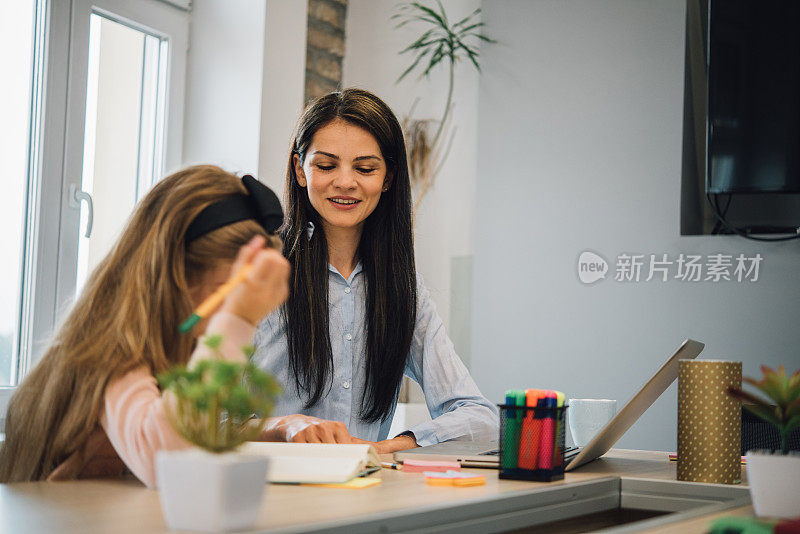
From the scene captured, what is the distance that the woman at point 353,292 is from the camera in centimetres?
189

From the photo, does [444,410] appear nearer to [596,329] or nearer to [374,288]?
[374,288]

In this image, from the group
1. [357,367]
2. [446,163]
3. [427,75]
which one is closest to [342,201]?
[357,367]

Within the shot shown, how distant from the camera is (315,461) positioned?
3.74 ft

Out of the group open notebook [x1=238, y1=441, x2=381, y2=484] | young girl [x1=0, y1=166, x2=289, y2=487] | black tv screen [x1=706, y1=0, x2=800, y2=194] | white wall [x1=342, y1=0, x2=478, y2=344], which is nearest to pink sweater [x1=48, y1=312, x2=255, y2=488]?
young girl [x1=0, y1=166, x2=289, y2=487]

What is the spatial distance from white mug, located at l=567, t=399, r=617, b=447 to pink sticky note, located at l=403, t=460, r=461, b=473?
51cm

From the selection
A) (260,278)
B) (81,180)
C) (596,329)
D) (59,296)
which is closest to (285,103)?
(81,180)

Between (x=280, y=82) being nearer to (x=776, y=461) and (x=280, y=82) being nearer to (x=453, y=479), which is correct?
(x=453, y=479)

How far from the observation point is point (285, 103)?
10.7 feet

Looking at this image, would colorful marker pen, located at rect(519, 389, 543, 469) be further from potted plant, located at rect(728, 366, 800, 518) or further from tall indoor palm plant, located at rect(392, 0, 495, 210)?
tall indoor palm plant, located at rect(392, 0, 495, 210)

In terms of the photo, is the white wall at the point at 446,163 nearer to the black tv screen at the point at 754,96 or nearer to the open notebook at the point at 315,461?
the black tv screen at the point at 754,96

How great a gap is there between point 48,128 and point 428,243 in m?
1.50

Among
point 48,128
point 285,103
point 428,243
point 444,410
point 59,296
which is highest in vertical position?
point 285,103

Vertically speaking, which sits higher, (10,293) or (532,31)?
(532,31)

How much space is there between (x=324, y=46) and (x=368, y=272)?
6.09 feet
